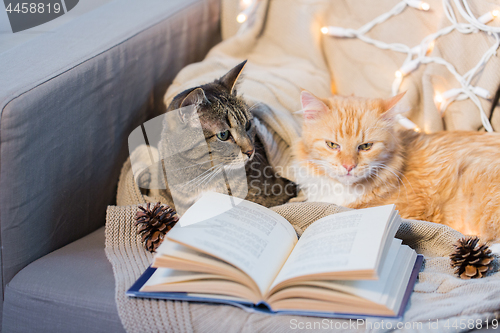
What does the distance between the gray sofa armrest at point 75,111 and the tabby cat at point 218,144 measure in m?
0.27

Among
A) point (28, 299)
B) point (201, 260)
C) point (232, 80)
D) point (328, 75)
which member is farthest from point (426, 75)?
point (28, 299)

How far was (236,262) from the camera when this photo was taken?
0.80m

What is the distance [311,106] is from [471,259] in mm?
716

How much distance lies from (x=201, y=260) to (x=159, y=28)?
44.4 inches

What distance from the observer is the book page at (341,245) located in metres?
0.77

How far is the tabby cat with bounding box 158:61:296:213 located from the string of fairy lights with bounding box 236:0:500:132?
Answer: 64 cm

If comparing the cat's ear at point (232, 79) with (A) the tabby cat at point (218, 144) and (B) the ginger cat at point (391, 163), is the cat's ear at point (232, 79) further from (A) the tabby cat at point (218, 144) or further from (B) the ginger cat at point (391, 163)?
(B) the ginger cat at point (391, 163)

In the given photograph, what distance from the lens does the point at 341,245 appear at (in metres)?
0.85

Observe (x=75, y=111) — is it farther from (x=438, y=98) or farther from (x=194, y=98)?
(x=438, y=98)

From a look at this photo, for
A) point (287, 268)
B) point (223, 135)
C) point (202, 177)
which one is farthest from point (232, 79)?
point (287, 268)

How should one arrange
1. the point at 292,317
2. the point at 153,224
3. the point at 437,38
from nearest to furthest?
the point at 292,317
the point at 153,224
the point at 437,38

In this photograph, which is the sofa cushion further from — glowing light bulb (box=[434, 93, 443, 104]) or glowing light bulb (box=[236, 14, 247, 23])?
glowing light bulb (box=[434, 93, 443, 104])

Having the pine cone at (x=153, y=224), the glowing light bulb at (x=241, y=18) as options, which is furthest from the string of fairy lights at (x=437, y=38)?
the pine cone at (x=153, y=224)

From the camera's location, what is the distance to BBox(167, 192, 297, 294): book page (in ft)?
2.68
